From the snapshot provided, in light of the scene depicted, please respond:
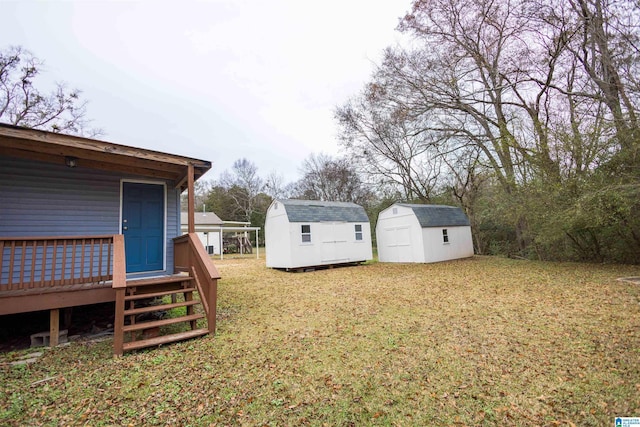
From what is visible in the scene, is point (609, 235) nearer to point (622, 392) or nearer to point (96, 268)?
point (622, 392)

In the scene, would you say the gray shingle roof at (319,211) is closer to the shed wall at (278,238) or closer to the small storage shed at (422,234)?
the shed wall at (278,238)

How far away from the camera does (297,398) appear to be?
2562 millimetres

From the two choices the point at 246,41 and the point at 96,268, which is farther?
the point at 246,41

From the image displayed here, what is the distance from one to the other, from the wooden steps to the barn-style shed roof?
1042cm

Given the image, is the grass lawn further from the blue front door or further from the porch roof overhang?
the porch roof overhang

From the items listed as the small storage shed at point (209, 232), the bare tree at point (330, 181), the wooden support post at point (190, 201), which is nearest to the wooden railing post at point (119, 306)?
the wooden support post at point (190, 201)

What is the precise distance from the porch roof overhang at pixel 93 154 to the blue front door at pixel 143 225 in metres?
0.38

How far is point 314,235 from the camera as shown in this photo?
38.2 feet

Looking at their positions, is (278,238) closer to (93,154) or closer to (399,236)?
(399,236)

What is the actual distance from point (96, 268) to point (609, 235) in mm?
15199

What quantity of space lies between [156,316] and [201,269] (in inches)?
68.2

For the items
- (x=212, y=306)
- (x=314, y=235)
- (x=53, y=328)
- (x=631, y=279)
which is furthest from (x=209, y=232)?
(x=631, y=279)

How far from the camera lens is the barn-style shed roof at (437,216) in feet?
41.8

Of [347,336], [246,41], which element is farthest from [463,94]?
[347,336]
